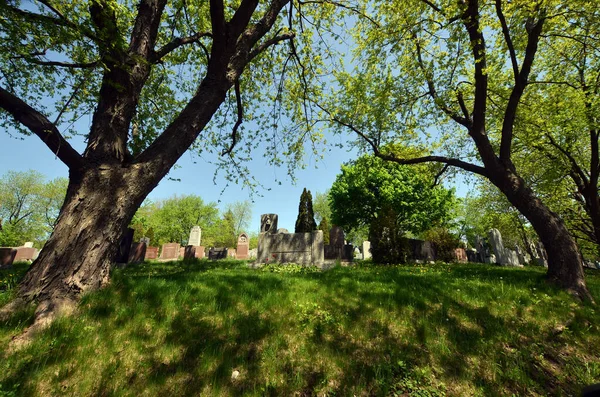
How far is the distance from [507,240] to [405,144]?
3769 centimetres

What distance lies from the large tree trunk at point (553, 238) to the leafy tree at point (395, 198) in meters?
18.0

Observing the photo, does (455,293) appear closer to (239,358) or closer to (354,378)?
(354,378)

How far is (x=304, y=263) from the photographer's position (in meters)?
11.5

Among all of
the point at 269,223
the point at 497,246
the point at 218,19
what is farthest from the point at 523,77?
the point at 497,246

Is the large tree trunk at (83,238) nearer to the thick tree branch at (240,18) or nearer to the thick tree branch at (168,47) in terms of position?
the thick tree branch at (168,47)

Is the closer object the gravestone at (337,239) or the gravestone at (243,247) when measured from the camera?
the gravestone at (337,239)

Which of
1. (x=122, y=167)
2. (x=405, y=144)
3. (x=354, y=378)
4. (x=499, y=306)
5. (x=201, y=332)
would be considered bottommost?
(x=354, y=378)

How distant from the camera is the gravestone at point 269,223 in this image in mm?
13633

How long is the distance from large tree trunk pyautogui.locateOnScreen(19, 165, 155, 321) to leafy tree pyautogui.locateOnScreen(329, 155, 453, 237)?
22640mm

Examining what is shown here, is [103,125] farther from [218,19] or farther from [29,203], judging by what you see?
[29,203]

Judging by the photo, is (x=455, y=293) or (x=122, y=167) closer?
(x=122, y=167)

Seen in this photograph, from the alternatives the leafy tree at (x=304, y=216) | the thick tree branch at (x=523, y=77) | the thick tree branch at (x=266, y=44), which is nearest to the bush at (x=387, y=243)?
the thick tree branch at (x=523, y=77)

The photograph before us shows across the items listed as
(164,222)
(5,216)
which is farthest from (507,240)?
(5,216)

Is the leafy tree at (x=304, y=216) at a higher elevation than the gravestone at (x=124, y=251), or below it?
higher
